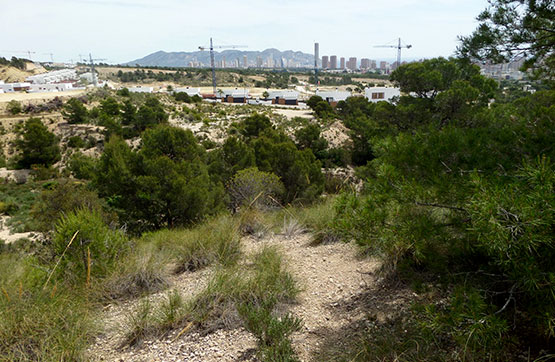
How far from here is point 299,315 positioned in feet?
11.6

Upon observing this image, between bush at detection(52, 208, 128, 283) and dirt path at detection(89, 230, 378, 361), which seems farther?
bush at detection(52, 208, 128, 283)

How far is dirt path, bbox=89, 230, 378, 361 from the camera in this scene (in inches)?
115

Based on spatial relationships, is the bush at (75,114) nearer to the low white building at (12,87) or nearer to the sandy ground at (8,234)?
the sandy ground at (8,234)

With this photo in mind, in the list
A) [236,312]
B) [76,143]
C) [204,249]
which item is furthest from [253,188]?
[76,143]

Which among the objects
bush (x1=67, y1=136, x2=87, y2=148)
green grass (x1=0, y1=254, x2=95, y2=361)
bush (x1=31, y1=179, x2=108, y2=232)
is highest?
green grass (x1=0, y1=254, x2=95, y2=361)

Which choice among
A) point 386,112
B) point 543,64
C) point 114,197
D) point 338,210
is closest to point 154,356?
point 338,210

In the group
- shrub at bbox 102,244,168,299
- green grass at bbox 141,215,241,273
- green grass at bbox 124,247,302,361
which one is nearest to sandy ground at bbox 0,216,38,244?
green grass at bbox 141,215,241,273

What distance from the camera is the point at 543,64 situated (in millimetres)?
3500

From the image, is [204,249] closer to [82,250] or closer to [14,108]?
[82,250]

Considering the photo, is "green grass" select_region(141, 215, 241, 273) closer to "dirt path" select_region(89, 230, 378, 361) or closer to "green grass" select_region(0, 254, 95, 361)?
"dirt path" select_region(89, 230, 378, 361)

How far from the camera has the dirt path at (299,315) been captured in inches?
115

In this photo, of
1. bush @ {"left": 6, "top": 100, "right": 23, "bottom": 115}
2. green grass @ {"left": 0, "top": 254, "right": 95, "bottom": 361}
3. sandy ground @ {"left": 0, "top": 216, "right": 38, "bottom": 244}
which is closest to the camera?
green grass @ {"left": 0, "top": 254, "right": 95, "bottom": 361}

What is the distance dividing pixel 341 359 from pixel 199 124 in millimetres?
39113

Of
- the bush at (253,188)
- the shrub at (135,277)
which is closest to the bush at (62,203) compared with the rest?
the bush at (253,188)
